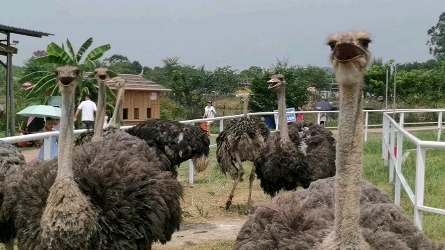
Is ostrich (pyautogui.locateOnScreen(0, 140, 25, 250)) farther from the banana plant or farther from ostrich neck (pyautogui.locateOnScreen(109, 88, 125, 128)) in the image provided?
the banana plant

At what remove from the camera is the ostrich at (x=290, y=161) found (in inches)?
264

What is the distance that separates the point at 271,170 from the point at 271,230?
363 cm

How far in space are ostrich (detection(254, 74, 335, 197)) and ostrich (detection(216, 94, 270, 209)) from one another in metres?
0.71

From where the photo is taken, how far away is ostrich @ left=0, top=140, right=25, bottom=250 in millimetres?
4320

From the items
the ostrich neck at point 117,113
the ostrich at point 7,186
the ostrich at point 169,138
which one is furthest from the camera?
the ostrich neck at point 117,113

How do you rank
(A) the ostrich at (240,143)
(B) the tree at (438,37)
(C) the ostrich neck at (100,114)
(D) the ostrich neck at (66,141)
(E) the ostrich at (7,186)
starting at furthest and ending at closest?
(B) the tree at (438,37) → (A) the ostrich at (240,143) → (C) the ostrich neck at (100,114) → (E) the ostrich at (7,186) → (D) the ostrich neck at (66,141)

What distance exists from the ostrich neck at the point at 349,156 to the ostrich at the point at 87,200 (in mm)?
1868

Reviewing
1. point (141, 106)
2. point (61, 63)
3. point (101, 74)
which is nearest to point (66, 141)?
point (101, 74)

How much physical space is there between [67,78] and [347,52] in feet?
7.50

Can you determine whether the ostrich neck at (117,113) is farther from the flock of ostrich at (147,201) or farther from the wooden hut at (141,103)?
the wooden hut at (141,103)

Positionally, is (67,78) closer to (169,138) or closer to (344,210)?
A: (344,210)

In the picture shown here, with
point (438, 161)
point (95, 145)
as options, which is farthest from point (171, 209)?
point (438, 161)

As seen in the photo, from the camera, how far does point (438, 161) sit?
35.0 ft

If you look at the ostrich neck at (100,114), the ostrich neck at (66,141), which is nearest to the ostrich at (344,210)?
the ostrich neck at (66,141)
